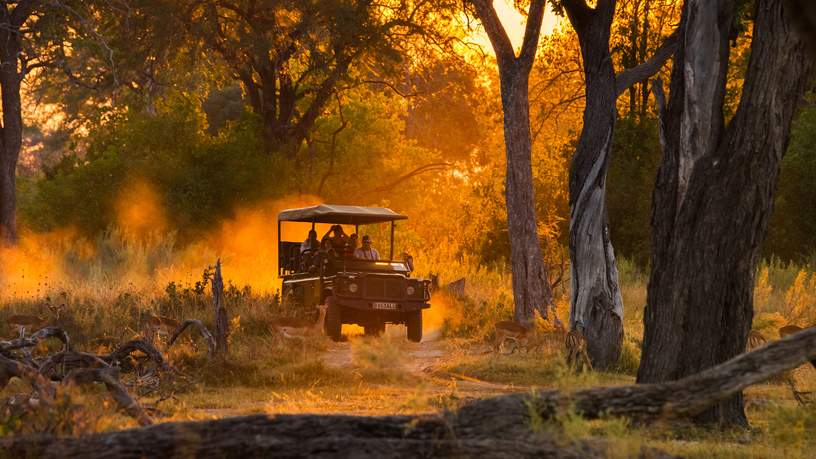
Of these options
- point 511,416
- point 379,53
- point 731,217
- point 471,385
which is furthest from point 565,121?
point 511,416

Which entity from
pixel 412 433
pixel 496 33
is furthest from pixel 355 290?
pixel 412 433

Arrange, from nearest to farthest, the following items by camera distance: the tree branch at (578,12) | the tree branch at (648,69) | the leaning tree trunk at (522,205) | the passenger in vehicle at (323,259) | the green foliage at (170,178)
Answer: the tree branch at (578,12)
the tree branch at (648,69)
the leaning tree trunk at (522,205)
the passenger in vehicle at (323,259)
the green foliage at (170,178)

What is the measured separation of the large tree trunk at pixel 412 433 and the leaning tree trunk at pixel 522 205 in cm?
1163

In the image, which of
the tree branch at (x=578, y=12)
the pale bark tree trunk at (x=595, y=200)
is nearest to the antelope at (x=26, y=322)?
Answer: the pale bark tree trunk at (x=595, y=200)

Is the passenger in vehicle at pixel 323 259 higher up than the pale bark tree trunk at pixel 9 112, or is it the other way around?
the pale bark tree trunk at pixel 9 112

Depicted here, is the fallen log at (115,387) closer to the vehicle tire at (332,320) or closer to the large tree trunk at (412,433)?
the large tree trunk at (412,433)

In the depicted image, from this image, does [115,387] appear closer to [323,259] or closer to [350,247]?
[323,259]

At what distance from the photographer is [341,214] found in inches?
830

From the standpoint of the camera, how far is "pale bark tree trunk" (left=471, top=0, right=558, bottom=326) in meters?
19.4

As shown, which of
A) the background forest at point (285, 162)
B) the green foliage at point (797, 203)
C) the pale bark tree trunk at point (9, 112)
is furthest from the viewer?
the green foliage at point (797, 203)

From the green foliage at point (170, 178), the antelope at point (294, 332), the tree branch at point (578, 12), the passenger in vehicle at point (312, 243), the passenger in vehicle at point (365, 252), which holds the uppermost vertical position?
the tree branch at point (578, 12)

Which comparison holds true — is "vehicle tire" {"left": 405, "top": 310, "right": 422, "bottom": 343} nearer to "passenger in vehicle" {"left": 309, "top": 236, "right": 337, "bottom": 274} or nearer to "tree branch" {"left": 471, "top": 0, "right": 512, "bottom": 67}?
"passenger in vehicle" {"left": 309, "top": 236, "right": 337, "bottom": 274}

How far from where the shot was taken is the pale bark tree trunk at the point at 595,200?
1551cm

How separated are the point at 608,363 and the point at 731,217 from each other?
6.13 meters
